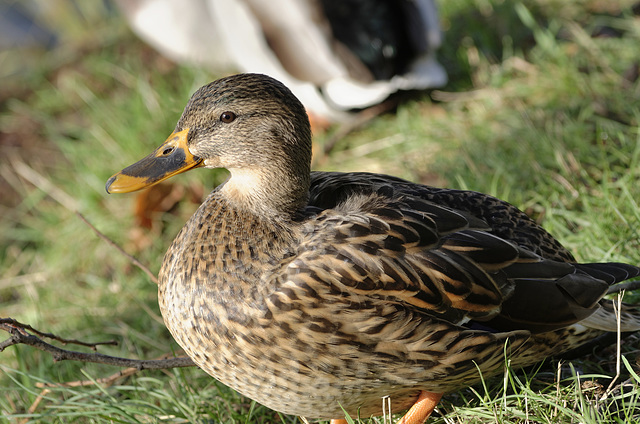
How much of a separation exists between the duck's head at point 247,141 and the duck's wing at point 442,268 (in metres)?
0.16

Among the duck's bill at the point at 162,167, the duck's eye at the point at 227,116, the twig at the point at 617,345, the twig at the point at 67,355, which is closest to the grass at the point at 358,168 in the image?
the twig at the point at 617,345

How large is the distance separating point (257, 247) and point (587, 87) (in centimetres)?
235

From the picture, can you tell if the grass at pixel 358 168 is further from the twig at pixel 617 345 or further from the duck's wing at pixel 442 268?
the duck's wing at pixel 442 268

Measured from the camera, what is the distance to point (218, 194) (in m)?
2.17

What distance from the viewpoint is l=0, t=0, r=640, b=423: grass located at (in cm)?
236

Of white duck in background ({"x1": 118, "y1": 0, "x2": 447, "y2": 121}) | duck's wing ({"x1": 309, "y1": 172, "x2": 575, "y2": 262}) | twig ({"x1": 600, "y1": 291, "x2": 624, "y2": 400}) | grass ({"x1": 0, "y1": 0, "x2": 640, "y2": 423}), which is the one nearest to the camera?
twig ({"x1": 600, "y1": 291, "x2": 624, "y2": 400})

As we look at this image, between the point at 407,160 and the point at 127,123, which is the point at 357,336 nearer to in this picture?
the point at 407,160

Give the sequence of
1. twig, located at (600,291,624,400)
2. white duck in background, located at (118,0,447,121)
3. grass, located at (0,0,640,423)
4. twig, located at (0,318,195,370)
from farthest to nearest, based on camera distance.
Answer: white duck in background, located at (118,0,447,121), grass, located at (0,0,640,423), twig, located at (0,318,195,370), twig, located at (600,291,624,400)

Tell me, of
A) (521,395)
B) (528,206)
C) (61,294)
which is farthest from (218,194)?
(61,294)

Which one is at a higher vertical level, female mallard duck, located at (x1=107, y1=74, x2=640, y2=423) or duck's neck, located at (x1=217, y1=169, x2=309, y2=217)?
duck's neck, located at (x1=217, y1=169, x2=309, y2=217)

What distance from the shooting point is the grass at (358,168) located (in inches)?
92.8

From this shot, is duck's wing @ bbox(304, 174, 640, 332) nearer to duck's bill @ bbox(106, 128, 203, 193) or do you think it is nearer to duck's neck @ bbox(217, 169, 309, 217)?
duck's neck @ bbox(217, 169, 309, 217)

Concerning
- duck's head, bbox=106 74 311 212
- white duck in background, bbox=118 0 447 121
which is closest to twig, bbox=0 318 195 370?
duck's head, bbox=106 74 311 212

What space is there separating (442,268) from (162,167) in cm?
86
